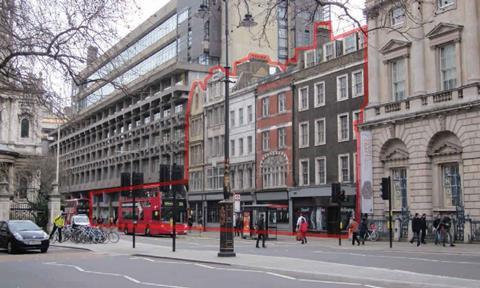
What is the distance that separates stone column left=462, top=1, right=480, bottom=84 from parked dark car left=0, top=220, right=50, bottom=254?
76.2 ft

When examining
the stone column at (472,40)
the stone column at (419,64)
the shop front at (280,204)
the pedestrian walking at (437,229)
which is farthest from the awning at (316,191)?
the stone column at (472,40)

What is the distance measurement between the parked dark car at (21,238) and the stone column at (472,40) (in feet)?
76.2

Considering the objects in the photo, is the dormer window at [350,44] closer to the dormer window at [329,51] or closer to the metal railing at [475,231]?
the dormer window at [329,51]

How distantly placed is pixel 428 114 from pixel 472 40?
4.73 m

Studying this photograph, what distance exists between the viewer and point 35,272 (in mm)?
18875

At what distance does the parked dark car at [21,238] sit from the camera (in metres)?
27.6

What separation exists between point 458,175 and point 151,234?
24.5 metres

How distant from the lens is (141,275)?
702 inches

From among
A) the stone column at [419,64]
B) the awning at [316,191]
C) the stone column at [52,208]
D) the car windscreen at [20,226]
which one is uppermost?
the stone column at [419,64]

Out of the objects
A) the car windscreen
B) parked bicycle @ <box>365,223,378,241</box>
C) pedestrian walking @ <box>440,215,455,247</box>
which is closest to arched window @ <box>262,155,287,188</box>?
parked bicycle @ <box>365,223,378,241</box>

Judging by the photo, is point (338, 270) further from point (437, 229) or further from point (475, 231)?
point (475, 231)

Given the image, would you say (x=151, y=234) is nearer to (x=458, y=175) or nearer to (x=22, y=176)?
(x=22, y=176)

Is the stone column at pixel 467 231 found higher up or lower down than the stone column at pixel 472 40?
lower down

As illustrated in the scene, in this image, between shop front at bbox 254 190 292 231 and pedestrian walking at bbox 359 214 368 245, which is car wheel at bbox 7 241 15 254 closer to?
pedestrian walking at bbox 359 214 368 245
